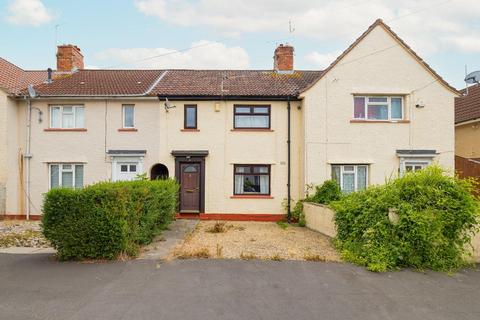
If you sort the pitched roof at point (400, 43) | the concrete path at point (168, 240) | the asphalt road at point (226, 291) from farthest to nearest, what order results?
the pitched roof at point (400, 43), the concrete path at point (168, 240), the asphalt road at point (226, 291)

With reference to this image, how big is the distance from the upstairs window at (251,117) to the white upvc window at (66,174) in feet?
23.8

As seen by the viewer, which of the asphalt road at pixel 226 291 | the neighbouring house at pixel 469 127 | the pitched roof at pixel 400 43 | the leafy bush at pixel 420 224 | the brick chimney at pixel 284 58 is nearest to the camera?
the asphalt road at pixel 226 291

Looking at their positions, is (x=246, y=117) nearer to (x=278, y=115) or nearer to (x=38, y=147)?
(x=278, y=115)

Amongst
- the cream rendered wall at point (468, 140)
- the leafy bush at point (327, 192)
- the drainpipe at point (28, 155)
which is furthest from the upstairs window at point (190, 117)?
the cream rendered wall at point (468, 140)

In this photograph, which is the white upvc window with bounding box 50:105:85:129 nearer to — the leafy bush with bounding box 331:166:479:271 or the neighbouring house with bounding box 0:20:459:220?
the neighbouring house with bounding box 0:20:459:220

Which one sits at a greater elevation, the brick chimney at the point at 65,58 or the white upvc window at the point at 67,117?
the brick chimney at the point at 65,58

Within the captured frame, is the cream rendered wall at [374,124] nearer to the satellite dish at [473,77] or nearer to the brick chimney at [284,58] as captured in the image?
the brick chimney at [284,58]

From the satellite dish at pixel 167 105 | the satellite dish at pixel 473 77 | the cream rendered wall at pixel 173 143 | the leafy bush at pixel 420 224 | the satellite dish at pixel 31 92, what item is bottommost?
the leafy bush at pixel 420 224

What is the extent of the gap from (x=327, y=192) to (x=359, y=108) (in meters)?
4.16

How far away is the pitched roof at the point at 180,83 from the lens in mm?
15305

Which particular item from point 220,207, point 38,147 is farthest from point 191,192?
point 38,147

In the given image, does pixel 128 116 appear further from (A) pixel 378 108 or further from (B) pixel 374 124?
(A) pixel 378 108

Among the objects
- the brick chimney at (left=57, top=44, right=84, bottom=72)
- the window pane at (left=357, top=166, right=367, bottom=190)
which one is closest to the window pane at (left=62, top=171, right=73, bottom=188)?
the brick chimney at (left=57, top=44, right=84, bottom=72)

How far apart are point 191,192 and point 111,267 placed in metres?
7.89
